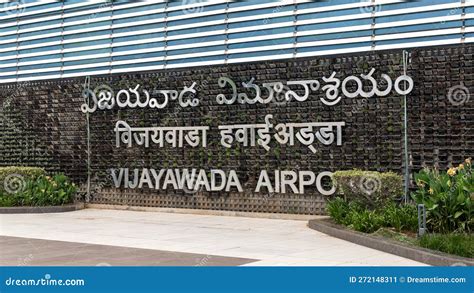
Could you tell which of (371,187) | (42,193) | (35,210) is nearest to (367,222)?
(371,187)

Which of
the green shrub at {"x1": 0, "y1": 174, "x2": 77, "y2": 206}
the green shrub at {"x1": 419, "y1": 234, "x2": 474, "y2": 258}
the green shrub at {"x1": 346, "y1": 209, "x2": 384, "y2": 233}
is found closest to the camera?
the green shrub at {"x1": 419, "y1": 234, "x2": 474, "y2": 258}

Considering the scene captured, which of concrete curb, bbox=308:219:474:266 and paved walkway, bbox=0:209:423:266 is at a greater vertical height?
concrete curb, bbox=308:219:474:266

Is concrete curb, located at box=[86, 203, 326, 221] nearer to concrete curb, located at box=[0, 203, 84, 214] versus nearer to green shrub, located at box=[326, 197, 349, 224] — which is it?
concrete curb, located at box=[0, 203, 84, 214]

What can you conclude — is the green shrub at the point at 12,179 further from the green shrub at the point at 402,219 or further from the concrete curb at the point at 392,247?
the green shrub at the point at 402,219

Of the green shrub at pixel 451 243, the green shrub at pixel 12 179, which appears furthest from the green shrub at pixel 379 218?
the green shrub at pixel 12 179

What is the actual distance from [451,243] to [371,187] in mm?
4224

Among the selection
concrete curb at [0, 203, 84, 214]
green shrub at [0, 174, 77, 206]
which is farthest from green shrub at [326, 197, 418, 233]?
green shrub at [0, 174, 77, 206]

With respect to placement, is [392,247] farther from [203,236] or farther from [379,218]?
[203,236]

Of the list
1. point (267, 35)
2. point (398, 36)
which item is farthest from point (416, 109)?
point (267, 35)

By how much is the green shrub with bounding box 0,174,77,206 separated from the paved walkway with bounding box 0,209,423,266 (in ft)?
3.35

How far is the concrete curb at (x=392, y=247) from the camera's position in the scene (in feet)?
28.2

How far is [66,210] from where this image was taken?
18938 mm

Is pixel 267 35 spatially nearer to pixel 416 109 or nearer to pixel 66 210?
pixel 416 109

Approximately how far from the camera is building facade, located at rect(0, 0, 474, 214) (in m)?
14.8
